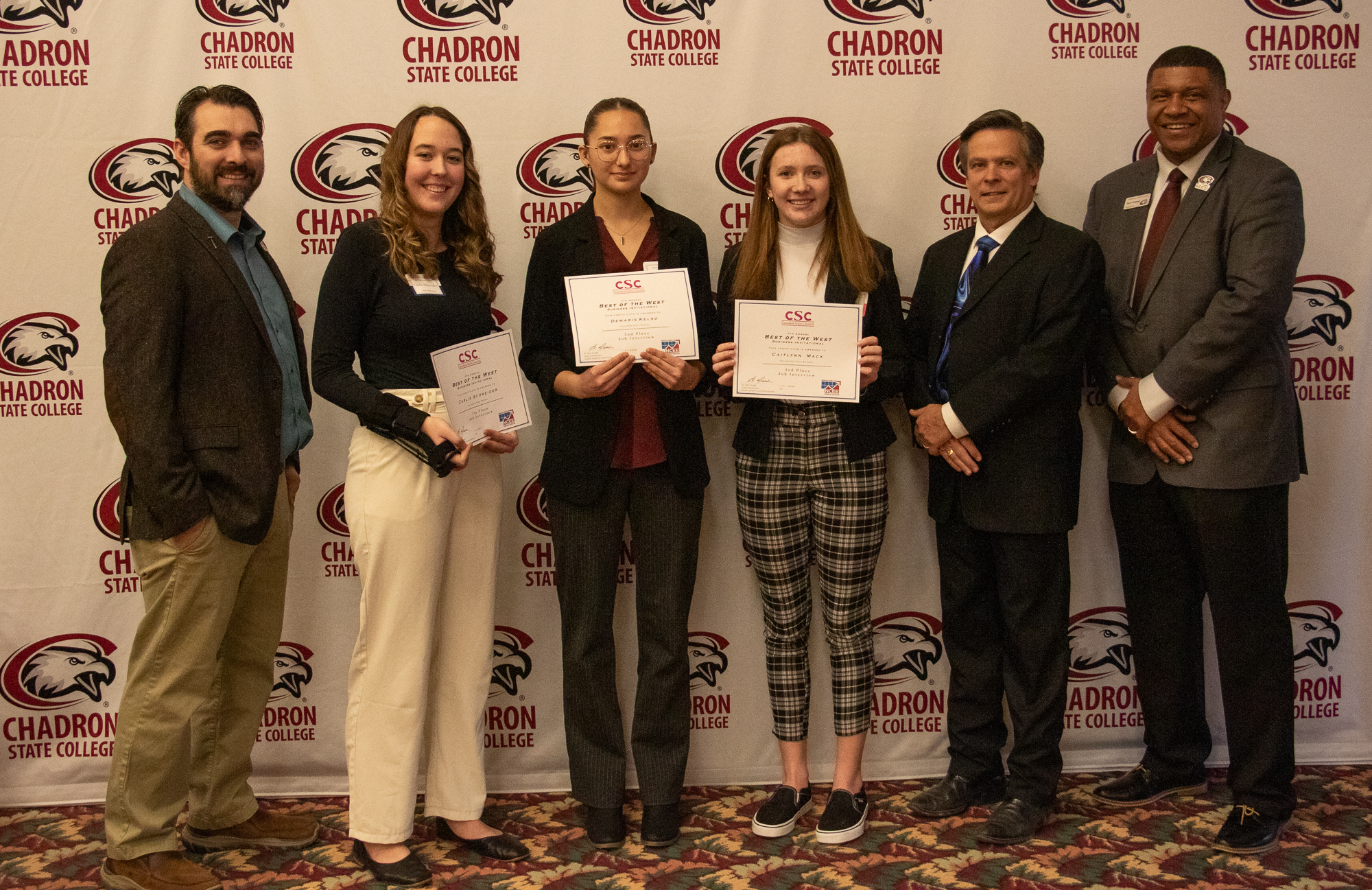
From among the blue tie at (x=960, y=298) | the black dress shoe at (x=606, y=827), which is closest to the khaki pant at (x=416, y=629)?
the black dress shoe at (x=606, y=827)

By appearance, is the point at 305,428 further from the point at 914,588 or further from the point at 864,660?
the point at 914,588

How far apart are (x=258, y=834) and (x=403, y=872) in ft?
1.91

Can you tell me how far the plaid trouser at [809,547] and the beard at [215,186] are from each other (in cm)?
163

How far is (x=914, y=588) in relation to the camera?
11.4 ft

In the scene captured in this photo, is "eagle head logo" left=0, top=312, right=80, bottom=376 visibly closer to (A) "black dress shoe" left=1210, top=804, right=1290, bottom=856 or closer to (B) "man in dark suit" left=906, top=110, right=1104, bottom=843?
(B) "man in dark suit" left=906, top=110, right=1104, bottom=843

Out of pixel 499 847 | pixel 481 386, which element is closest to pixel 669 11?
pixel 481 386

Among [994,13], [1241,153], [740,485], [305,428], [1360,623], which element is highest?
[994,13]

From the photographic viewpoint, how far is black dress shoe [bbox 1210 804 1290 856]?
9.20ft

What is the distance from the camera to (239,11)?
326cm

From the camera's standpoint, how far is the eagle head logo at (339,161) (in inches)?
130

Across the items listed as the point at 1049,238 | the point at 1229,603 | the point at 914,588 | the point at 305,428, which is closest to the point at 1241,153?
the point at 1049,238

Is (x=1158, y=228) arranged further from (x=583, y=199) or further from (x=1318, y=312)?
(x=583, y=199)

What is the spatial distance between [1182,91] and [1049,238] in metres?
0.57

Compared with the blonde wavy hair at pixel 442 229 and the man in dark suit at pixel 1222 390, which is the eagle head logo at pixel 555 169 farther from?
the man in dark suit at pixel 1222 390
